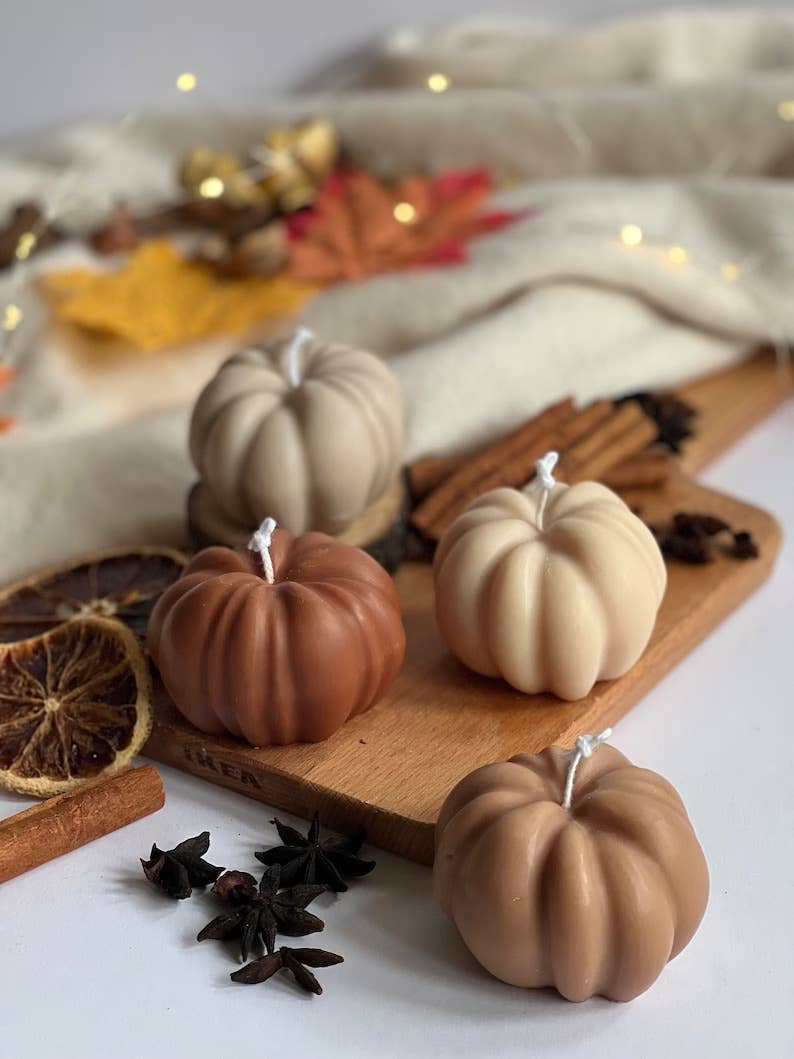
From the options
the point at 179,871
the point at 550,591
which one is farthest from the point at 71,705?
the point at 550,591

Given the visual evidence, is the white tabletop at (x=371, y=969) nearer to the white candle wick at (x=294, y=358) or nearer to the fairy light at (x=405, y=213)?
the white candle wick at (x=294, y=358)

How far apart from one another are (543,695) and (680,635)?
0.69 ft

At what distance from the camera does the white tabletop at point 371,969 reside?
121 cm

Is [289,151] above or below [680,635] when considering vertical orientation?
above

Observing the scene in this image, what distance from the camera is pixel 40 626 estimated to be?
172 cm

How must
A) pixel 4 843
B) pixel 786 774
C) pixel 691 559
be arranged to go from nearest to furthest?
pixel 4 843
pixel 786 774
pixel 691 559

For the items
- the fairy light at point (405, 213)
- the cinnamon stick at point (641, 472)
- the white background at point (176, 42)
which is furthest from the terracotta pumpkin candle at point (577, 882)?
the white background at point (176, 42)

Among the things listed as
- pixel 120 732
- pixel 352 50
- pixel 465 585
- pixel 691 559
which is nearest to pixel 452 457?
pixel 691 559

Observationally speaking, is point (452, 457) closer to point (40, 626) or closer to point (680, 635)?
point (680, 635)

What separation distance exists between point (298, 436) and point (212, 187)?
1.25 metres

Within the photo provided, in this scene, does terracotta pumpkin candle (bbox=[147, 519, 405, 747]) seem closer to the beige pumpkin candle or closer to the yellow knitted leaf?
the beige pumpkin candle

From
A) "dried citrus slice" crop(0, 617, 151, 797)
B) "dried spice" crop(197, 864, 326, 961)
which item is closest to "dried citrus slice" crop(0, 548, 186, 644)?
"dried citrus slice" crop(0, 617, 151, 797)

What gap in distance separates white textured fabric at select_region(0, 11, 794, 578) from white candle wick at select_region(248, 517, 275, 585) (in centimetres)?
45

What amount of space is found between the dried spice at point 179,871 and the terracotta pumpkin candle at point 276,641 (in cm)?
15
